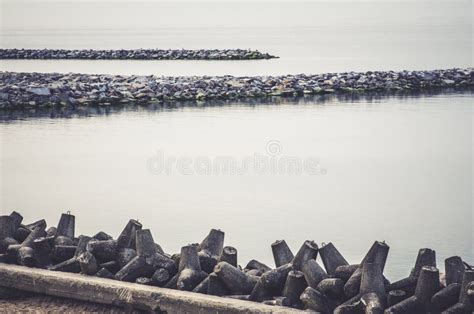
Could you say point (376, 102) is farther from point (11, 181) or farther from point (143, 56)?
point (143, 56)

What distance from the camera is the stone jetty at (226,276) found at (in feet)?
14.0

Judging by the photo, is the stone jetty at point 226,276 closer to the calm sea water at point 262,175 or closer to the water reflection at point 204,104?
the calm sea water at point 262,175

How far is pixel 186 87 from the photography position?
18688 mm

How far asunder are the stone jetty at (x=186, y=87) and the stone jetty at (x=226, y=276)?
12.0 m

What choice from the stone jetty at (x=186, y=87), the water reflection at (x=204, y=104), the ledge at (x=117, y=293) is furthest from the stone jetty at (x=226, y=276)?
the stone jetty at (x=186, y=87)

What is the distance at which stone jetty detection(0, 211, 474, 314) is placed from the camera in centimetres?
427

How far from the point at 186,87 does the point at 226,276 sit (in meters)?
14.2

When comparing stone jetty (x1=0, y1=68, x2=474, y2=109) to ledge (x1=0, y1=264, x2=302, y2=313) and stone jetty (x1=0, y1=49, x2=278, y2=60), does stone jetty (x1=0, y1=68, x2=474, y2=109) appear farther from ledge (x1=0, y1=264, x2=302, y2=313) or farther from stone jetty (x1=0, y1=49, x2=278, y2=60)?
stone jetty (x1=0, y1=49, x2=278, y2=60)

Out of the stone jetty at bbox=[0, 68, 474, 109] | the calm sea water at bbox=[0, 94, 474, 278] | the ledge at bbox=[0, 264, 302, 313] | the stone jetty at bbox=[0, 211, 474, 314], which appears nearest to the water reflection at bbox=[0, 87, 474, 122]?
the stone jetty at bbox=[0, 68, 474, 109]

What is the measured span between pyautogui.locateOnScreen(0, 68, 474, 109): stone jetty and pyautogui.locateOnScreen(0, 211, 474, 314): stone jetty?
39.3 ft

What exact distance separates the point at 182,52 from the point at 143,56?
157 centimetres

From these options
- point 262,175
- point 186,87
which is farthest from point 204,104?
point 262,175

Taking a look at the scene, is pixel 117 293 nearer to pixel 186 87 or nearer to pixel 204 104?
pixel 204 104

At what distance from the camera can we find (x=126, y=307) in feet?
15.3
